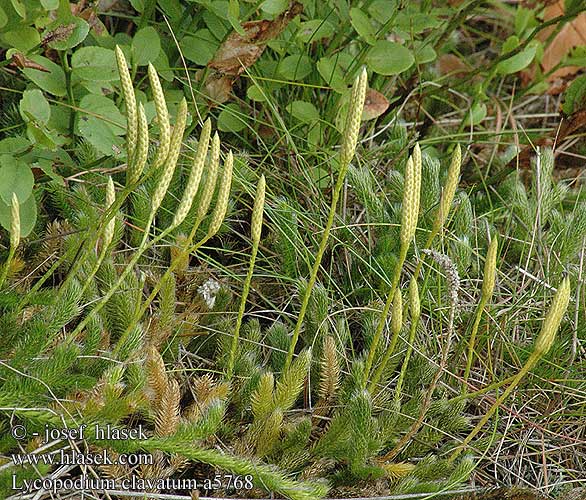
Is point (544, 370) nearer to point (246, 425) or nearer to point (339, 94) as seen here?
point (246, 425)

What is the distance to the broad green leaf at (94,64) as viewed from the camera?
163cm

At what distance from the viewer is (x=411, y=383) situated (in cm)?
167

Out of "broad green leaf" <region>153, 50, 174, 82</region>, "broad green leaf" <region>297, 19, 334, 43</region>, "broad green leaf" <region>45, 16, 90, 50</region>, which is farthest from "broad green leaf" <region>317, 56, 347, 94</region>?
"broad green leaf" <region>45, 16, 90, 50</region>

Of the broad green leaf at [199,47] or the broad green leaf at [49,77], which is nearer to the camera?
the broad green leaf at [49,77]

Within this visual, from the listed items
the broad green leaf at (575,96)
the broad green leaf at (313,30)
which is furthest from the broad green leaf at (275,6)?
the broad green leaf at (575,96)

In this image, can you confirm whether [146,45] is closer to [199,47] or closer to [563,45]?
[199,47]

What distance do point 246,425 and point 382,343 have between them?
350 millimetres

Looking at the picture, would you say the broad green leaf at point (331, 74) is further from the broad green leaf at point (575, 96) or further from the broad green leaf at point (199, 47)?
the broad green leaf at point (575, 96)

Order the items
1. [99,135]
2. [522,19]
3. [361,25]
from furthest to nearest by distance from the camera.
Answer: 1. [522,19]
2. [361,25]
3. [99,135]

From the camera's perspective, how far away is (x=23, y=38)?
1.62m

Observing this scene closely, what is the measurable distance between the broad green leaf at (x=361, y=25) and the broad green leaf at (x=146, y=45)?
461 millimetres

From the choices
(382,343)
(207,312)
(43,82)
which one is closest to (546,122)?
(382,343)

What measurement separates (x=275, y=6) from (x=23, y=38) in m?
0.55

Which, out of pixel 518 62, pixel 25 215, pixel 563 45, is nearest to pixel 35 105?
pixel 25 215
